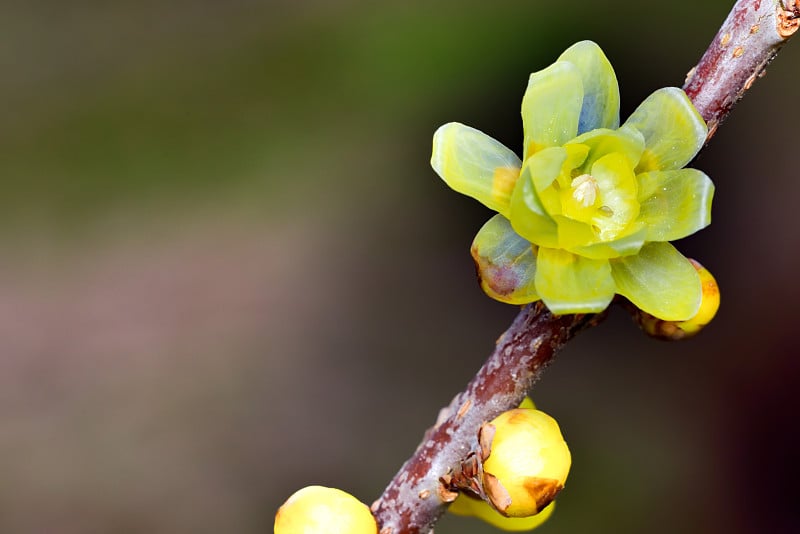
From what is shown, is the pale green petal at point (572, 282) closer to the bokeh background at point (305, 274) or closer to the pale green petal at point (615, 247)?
the pale green petal at point (615, 247)

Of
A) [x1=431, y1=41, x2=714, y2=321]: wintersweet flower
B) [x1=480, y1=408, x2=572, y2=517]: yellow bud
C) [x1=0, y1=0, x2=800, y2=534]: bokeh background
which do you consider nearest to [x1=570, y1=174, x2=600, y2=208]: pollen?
[x1=431, y1=41, x2=714, y2=321]: wintersweet flower

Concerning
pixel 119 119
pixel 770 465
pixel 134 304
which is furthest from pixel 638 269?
pixel 119 119

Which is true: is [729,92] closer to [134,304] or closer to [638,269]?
[638,269]

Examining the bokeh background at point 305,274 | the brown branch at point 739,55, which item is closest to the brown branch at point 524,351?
the brown branch at point 739,55

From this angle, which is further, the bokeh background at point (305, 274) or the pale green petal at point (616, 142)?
the bokeh background at point (305, 274)

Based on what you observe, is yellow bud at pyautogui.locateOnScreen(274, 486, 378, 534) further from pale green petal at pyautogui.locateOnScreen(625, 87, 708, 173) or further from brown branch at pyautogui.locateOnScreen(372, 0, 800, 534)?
pale green petal at pyautogui.locateOnScreen(625, 87, 708, 173)
